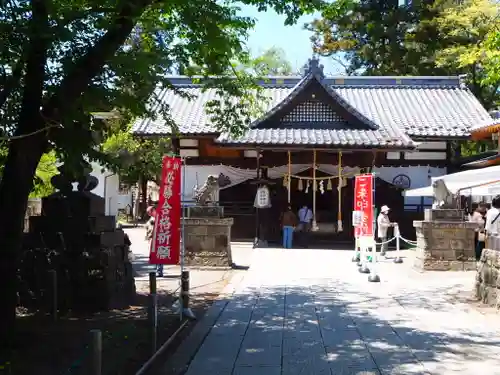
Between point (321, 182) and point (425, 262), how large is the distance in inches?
261

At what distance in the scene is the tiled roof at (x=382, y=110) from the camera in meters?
20.1

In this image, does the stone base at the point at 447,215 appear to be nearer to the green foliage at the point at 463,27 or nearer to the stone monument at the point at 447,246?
the stone monument at the point at 447,246

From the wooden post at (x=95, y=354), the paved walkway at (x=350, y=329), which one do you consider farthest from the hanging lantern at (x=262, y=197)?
the wooden post at (x=95, y=354)

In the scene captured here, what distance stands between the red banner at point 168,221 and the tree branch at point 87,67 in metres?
2.09

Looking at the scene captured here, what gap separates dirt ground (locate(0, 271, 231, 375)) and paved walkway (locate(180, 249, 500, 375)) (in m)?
0.71

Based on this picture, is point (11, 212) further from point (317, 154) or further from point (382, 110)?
point (382, 110)

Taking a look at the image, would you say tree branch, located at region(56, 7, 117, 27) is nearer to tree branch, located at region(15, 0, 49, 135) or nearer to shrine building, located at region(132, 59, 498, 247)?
tree branch, located at region(15, 0, 49, 135)

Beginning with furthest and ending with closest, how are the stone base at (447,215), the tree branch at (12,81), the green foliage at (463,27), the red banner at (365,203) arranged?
the green foliage at (463,27) < the stone base at (447,215) < the red banner at (365,203) < the tree branch at (12,81)

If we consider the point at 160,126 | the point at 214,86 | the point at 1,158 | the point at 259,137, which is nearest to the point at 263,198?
the point at 259,137

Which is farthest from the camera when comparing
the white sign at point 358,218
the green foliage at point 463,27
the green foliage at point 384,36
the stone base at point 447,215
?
the green foliage at point 384,36

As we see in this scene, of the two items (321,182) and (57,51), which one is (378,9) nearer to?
(321,182)

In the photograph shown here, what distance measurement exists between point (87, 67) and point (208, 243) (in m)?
8.37

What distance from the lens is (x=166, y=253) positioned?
8312 millimetres

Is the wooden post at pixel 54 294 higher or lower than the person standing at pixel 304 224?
lower
